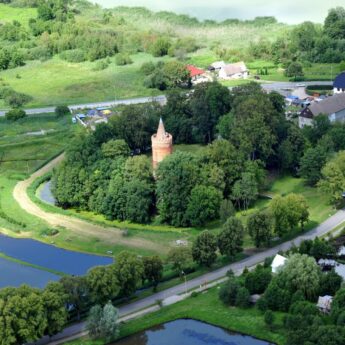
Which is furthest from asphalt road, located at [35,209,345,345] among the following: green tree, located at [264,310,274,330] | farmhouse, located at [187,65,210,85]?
farmhouse, located at [187,65,210,85]

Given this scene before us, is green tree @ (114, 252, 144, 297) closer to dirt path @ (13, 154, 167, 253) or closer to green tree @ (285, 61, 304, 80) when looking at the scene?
dirt path @ (13, 154, 167, 253)

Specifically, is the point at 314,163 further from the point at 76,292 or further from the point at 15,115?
the point at 15,115

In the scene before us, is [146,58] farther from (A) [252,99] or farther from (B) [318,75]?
(A) [252,99]

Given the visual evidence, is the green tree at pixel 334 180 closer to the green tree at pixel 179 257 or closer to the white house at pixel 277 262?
the white house at pixel 277 262

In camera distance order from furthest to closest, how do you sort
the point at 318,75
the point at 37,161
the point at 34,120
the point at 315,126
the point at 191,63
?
the point at 191,63 → the point at 318,75 → the point at 34,120 → the point at 37,161 → the point at 315,126

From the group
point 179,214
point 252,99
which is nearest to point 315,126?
point 252,99

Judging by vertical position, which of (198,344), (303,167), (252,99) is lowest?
(198,344)

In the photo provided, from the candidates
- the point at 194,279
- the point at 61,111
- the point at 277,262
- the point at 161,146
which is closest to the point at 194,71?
the point at 61,111
